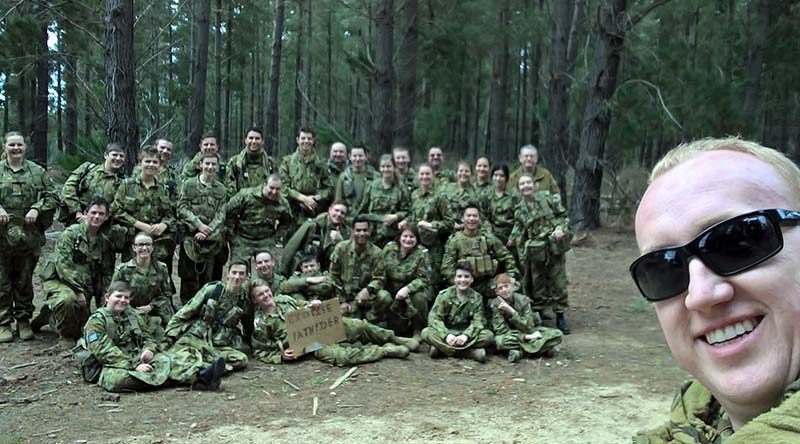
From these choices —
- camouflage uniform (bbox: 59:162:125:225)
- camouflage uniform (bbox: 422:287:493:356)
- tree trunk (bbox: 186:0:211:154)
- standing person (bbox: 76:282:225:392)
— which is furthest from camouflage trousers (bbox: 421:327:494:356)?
tree trunk (bbox: 186:0:211:154)

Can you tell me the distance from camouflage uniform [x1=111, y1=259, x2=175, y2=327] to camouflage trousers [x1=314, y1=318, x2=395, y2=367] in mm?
1435

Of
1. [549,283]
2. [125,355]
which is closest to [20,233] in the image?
[125,355]

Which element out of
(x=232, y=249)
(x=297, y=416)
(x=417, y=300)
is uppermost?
(x=232, y=249)

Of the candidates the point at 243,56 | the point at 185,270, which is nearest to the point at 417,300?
the point at 185,270

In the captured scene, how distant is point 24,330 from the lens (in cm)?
636

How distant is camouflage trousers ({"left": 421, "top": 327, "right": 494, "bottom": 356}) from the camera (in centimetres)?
616

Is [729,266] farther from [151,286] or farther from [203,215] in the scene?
[203,215]

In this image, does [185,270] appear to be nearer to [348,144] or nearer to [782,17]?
[348,144]

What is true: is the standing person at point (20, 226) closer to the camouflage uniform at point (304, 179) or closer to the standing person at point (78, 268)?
the standing person at point (78, 268)

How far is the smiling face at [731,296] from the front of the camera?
84cm

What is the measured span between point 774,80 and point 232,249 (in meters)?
17.2

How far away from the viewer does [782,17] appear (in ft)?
54.1

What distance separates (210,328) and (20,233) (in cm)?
213

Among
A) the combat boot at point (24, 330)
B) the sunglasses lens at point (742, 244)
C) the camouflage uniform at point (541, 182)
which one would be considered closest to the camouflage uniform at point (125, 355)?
the combat boot at point (24, 330)
